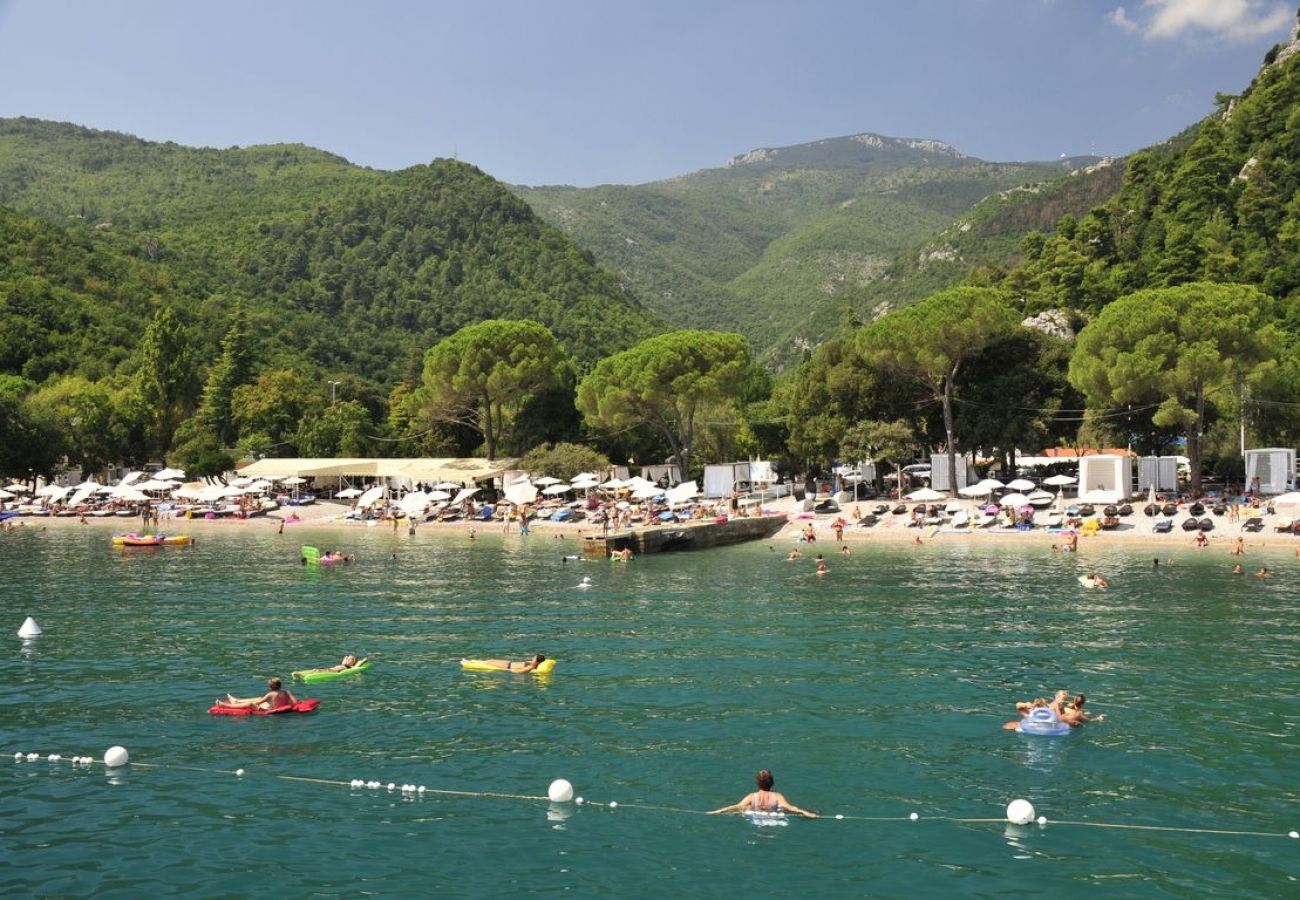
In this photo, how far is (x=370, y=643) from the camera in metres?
27.2

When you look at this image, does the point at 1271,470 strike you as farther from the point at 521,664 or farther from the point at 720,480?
the point at 521,664

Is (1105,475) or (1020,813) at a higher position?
(1105,475)

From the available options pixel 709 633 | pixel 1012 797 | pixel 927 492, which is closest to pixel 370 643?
pixel 709 633

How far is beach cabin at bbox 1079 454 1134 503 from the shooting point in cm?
5688

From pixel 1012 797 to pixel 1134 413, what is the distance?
173ft

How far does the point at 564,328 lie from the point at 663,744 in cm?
11416

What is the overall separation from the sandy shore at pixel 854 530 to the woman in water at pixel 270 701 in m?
35.6

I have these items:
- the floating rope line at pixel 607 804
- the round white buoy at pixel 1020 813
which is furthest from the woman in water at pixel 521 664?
the round white buoy at pixel 1020 813

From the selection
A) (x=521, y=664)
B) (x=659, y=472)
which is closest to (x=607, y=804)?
(x=521, y=664)

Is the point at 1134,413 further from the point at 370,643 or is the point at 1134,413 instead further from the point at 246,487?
the point at 246,487

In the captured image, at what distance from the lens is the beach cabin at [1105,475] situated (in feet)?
187

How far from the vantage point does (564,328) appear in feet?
426

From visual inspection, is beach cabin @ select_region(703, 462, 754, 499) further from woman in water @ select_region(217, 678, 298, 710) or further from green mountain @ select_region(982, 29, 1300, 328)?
woman in water @ select_region(217, 678, 298, 710)

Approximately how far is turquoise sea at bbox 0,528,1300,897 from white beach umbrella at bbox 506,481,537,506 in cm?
2770
